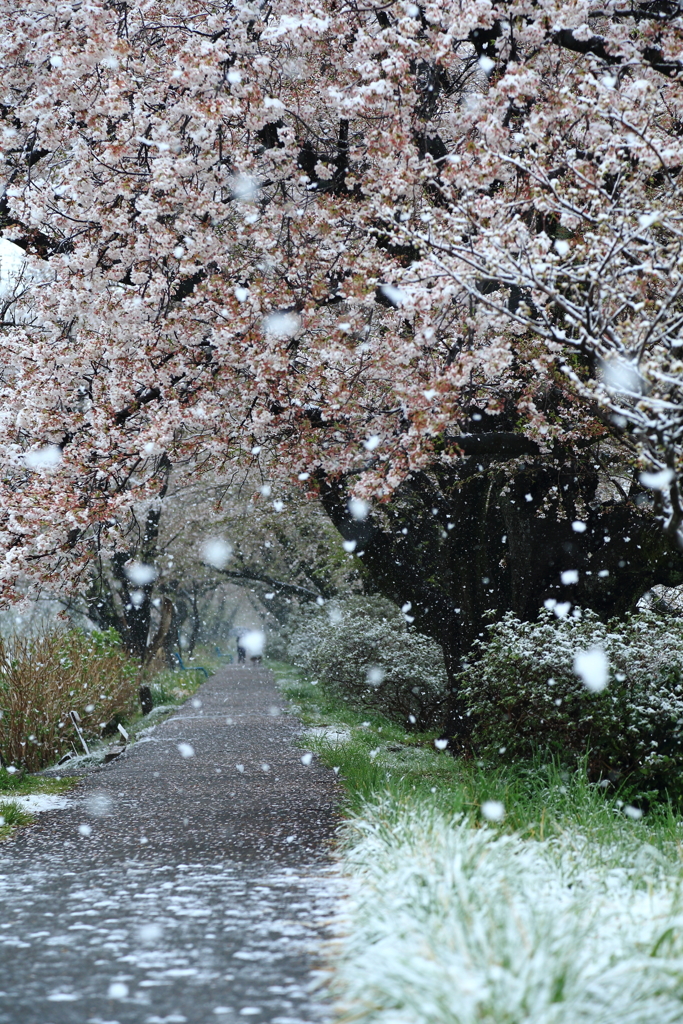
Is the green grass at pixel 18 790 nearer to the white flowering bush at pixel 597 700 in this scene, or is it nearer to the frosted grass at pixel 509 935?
the frosted grass at pixel 509 935

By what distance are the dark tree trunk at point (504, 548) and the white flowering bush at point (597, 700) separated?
1.49m

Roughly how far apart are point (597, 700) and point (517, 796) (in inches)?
48.9

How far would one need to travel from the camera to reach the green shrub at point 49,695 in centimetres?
1081

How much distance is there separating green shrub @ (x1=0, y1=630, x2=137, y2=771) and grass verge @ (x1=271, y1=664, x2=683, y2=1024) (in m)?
5.73

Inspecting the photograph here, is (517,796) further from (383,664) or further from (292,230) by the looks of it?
(383,664)

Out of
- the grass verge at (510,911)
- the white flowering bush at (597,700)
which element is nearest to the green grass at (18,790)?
the grass verge at (510,911)

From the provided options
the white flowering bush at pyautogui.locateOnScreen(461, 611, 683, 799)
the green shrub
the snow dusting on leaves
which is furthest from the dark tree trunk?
the green shrub

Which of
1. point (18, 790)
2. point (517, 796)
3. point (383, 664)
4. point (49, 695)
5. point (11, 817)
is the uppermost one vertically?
point (517, 796)

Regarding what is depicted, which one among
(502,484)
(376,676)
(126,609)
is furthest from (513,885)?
(126,609)

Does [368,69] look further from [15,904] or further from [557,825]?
[15,904]

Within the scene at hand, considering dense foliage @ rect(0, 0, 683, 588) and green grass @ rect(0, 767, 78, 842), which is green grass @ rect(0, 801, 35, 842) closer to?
green grass @ rect(0, 767, 78, 842)

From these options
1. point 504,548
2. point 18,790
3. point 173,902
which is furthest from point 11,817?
point 504,548

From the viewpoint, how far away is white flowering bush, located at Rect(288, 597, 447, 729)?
569 inches

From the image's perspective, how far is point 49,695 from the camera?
1147cm
